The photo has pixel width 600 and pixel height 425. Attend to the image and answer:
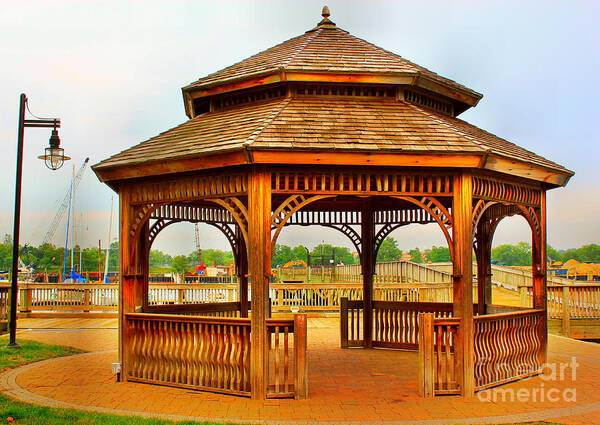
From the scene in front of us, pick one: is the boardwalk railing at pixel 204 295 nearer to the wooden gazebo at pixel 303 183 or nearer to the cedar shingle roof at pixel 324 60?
the wooden gazebo at pixel 303 183

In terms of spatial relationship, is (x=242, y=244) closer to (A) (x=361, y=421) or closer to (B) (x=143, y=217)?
(B) (x=143, y=217)

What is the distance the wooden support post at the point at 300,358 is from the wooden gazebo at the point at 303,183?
0.02m

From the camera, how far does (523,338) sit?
29.9 ft

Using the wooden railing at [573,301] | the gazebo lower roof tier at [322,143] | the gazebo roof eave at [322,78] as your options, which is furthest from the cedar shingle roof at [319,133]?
the wooden railing at [573,301]

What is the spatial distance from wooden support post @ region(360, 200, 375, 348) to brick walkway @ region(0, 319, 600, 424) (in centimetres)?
116

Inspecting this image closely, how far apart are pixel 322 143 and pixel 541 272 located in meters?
4.88

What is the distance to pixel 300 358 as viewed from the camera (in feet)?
24.5

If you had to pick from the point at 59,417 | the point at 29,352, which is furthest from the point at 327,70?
the point at 29,352

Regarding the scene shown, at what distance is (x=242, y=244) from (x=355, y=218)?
263 cm

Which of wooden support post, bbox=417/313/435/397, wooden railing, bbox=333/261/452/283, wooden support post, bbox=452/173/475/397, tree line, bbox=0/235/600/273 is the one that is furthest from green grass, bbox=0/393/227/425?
tree line, bbox=0/235/600/273

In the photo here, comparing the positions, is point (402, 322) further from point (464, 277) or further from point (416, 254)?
point (416, 254)

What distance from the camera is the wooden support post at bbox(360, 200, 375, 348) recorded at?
12.0 m

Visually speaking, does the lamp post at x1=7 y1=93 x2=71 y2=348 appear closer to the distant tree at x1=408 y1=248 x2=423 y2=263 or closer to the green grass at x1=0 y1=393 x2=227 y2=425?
the green grass at x1=0 y1=393 x2=227 y2=425

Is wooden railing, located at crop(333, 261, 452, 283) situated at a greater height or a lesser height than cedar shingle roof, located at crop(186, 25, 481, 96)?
lesser
